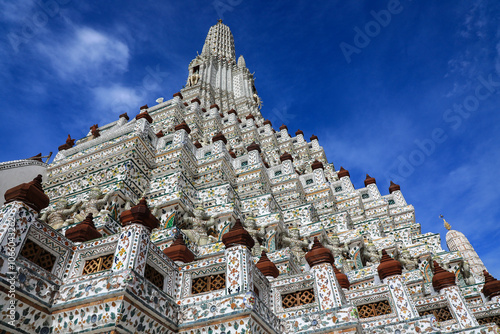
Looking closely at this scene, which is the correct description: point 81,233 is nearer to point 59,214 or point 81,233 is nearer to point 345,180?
point 59,214

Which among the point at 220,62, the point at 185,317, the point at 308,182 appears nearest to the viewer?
the point at 185,317

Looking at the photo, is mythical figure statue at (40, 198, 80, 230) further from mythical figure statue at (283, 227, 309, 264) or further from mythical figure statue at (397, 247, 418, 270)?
mythical figure statue at (397, 247, 418, 270)

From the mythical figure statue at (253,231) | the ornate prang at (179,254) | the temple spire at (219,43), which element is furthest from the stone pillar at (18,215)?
the temple spire at (219,43)

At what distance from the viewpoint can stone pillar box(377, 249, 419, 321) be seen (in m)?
8.09

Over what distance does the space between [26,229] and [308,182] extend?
19.3m

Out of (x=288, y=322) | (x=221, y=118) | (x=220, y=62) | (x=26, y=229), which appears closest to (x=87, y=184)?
(x=26, y=229)

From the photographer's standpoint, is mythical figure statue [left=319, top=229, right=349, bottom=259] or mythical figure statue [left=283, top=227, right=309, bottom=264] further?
mythical figure statue [left=319, top=229, right=349, bottom=259]

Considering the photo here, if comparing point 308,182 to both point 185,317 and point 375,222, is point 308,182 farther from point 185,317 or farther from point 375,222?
point 185,317

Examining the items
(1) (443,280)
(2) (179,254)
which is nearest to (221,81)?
(1) (443,280)

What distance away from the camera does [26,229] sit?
568 centimetres

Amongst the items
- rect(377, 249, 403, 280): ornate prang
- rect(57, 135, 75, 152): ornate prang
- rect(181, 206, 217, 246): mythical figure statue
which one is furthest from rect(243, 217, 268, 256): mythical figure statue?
rect(57, 135, 75, 152): ornate prang

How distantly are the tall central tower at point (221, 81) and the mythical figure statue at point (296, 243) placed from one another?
22.6 m

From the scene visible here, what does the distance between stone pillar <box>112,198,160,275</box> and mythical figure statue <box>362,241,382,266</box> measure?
35.2 ft

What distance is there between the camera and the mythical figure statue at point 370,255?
1491 centimetres
